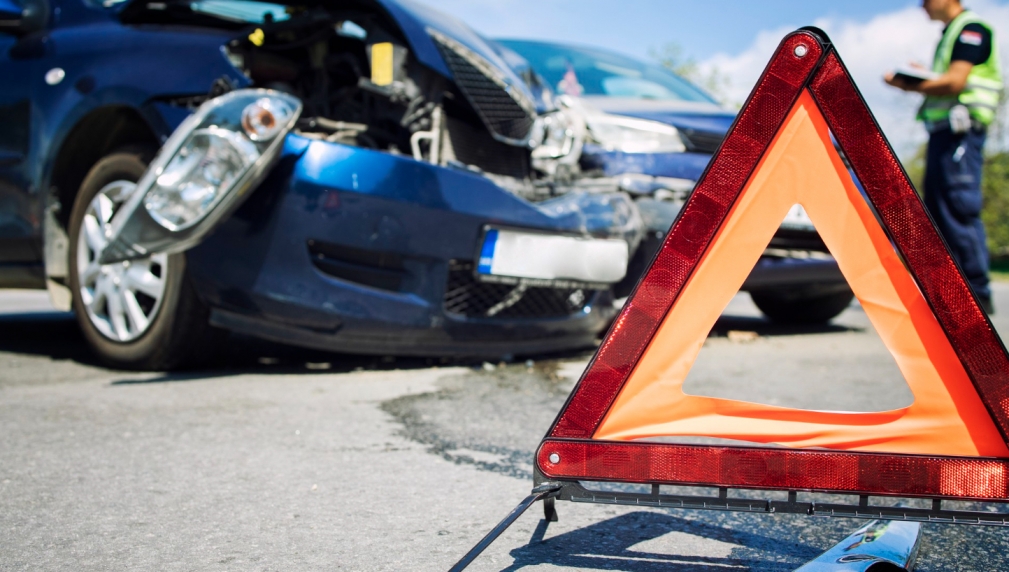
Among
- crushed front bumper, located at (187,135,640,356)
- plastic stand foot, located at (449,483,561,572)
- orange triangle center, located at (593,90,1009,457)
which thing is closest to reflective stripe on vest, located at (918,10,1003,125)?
crushed front bumper, located at (187,135,640,356)

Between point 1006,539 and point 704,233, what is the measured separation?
0.92 metres

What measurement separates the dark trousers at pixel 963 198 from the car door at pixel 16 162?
13.8 ft

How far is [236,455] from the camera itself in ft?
8.11

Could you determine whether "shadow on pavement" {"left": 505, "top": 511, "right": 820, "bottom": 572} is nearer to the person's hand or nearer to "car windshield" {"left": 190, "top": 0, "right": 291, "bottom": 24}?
"car windshield" {"left": 190, "top": 0, "right": 291, "bottom": 24}

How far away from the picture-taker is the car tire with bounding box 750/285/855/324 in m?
5.96

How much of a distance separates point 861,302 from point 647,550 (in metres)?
0.61

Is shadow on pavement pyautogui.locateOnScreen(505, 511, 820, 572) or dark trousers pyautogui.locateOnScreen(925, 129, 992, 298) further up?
dark trousers pyautogui.locateOnScreen(925, 129, 992, 298)

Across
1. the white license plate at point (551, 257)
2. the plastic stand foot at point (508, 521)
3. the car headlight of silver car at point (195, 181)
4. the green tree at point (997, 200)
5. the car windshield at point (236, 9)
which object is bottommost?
the green tree at point (997, 200)

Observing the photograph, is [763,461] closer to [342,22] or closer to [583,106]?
[342,22]

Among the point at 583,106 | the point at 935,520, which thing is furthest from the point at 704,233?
the point at 583,106

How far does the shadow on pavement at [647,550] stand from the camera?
68.6 inches

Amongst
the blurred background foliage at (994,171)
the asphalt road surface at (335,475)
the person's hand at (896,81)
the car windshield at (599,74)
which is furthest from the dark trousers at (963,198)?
the blurred background foliage at (994,171)

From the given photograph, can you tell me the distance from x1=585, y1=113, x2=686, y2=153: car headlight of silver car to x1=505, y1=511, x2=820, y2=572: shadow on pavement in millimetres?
3014

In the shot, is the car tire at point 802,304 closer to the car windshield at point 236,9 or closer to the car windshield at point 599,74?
the car windshield at point 599,74
